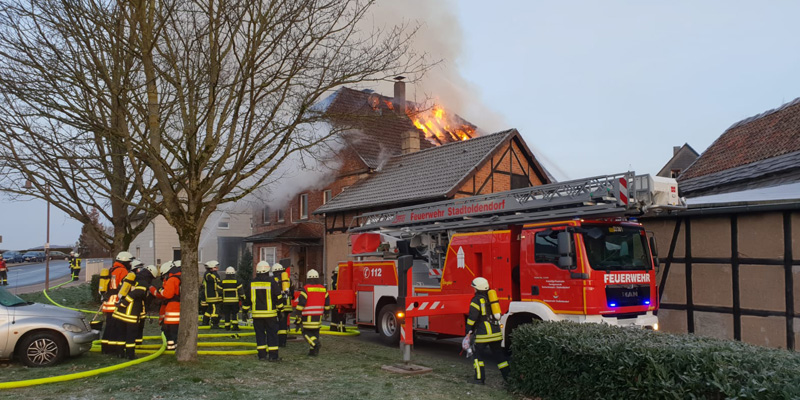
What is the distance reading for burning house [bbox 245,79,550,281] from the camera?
67.6ft

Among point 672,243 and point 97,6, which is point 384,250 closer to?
point 672,243

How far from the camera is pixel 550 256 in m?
9.26

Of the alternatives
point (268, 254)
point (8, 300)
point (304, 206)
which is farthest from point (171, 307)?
point (268, 254)

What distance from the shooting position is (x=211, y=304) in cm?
1360

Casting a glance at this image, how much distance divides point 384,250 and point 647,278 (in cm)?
560

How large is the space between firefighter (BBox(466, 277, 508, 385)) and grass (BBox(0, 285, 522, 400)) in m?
0.27

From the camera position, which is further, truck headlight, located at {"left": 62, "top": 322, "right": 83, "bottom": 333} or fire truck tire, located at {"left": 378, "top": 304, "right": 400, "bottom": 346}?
fire truck tire, located at {"left": 378, "top": 304, "right": 400, "bottom": 346}

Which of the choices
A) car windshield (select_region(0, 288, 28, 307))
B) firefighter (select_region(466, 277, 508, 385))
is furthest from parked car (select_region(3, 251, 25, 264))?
firefighter (select_region(466, 277, 508, 385))

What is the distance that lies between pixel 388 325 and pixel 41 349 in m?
6.18

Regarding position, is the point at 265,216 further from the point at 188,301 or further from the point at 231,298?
the point at 188,301

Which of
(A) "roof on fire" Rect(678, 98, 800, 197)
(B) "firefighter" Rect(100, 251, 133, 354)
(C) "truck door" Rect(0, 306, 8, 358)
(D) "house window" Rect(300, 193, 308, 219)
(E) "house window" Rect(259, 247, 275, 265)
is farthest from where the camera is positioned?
(E) "house window" Rect(259, 247, 275, 265)

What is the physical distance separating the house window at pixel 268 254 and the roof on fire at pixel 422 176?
4.65m

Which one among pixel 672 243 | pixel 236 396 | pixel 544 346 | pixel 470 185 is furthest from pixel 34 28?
pixel 470 185

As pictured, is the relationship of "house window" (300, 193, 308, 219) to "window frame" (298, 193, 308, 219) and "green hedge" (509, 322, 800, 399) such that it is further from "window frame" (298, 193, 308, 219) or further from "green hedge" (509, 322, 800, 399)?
"green hedge" (509, 322, 800, 399)
